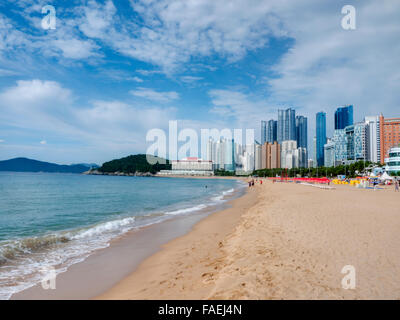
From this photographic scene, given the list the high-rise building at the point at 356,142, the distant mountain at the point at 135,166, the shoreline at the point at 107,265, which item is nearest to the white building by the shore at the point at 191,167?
the distant mountain at the point at 135,166

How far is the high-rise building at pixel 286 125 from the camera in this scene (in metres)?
185

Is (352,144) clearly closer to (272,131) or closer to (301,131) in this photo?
(301,131)

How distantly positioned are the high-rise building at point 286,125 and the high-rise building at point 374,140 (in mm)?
73795

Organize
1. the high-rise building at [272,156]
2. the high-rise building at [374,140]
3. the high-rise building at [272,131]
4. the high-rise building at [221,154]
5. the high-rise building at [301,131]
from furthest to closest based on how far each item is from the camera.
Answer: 1. the high-rise building at [272,131]
2. the high-rise building at [301,131]
3. the high-rise building at [221,154]
4. the high-rise building at [272,156]
5. the high-rise building at [374,140]

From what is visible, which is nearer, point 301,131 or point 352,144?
point 352,144

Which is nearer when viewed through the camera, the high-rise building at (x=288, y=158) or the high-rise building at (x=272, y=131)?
the high-rise building at (x=288, y=158)

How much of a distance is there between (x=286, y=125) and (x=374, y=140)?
267ft

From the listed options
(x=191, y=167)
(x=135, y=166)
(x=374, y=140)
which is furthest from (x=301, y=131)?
(x=135, y=166)

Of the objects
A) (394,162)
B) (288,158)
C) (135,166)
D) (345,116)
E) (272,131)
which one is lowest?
(135,166)

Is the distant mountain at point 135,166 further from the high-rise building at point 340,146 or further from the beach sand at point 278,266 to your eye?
the beach sand at point 278,266

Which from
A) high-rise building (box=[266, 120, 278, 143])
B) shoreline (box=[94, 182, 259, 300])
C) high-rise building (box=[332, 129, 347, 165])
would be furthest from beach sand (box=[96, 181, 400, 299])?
high-rise building (box=[266, 120, 278, 143])

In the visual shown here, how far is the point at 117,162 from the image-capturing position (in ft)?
652

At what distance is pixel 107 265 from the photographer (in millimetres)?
5996
